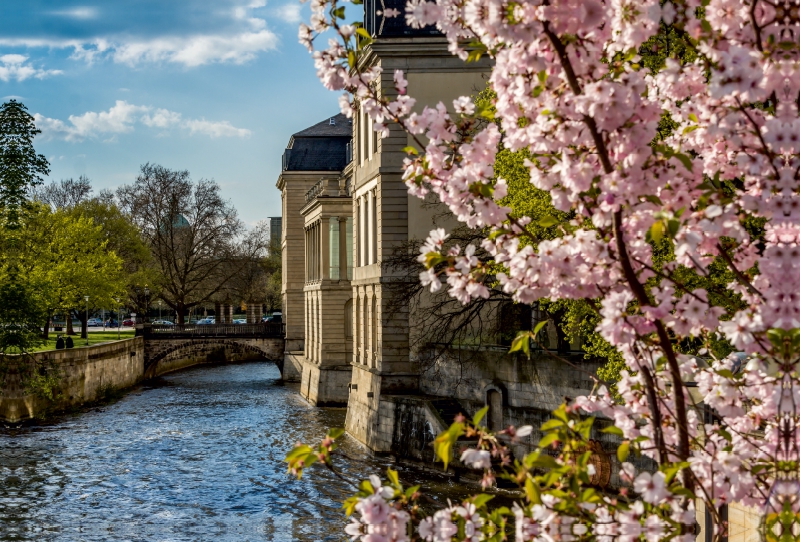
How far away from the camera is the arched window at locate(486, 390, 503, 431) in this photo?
24312mm

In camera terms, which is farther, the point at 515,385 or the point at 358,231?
the point at 358,231

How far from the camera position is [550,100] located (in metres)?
4.81

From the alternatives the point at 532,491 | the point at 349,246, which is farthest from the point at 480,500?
the point at 349,246

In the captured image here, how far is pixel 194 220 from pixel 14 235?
1014 inches

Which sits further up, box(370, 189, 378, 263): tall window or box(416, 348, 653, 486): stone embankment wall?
box(370, 189, 378, 263): tall window

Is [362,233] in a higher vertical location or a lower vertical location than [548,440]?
higher

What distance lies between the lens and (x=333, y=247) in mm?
44719

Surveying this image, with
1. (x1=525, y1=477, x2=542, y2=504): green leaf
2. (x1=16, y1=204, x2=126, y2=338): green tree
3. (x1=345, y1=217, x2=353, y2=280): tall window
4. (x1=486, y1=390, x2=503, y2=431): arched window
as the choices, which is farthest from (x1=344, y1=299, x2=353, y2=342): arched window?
(x1=525, y1=477, x2=542, y2=504): green leaf

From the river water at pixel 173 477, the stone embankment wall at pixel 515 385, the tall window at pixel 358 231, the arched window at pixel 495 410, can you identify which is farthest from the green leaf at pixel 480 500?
the tall window at pixel 358 231

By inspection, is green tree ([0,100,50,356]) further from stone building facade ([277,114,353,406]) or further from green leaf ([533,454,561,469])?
green leaf ([533,454,561,469])

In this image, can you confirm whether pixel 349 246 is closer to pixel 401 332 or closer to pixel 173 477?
pixel 401 332

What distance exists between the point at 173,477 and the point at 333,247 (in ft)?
66.0

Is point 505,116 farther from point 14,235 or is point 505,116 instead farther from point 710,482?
point 14,235

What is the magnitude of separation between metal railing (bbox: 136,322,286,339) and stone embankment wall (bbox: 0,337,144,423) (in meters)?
3.03
